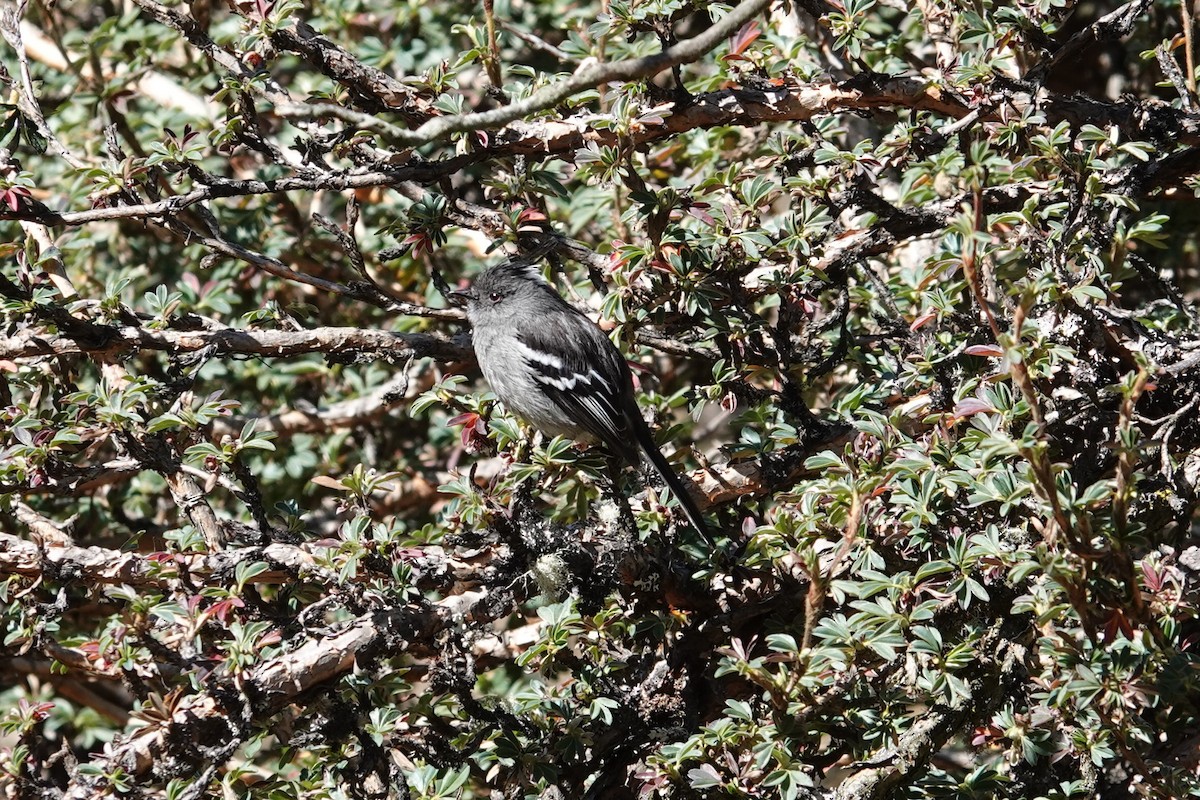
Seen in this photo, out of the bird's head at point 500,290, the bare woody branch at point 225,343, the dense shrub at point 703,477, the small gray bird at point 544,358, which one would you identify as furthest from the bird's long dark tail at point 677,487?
the bird's head at point 500,290

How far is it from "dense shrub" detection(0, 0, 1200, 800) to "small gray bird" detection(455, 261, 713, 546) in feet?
1.14

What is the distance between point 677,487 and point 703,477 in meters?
0.22

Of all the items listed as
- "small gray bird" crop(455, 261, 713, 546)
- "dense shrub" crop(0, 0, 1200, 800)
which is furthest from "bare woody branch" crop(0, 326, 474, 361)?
"small gray bird" crop(455, 261, 713, 546)

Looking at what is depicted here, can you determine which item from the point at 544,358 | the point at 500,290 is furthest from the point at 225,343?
the point at 544,358

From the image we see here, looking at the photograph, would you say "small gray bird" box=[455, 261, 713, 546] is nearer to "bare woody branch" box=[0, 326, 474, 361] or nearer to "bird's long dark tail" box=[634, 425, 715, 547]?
"bird's long dark tail" box=[634, 425, 715, 547]

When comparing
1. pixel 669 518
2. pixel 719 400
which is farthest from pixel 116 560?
pixel 719 400

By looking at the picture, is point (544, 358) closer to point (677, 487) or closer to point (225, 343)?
point (677, 487)

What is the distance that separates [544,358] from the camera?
15.3 feet

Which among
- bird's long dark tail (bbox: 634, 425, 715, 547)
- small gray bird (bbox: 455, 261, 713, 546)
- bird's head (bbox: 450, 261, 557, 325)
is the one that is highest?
bird's head (bbox: 450, 261, 557, 325)

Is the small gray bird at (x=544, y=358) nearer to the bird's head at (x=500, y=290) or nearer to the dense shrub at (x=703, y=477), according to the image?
the bird's head at (x=500, y=290)

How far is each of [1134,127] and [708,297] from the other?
1.46 meters

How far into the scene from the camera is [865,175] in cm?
331

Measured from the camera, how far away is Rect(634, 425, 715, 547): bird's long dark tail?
3.35 metres

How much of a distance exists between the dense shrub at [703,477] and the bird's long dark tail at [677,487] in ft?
0.18
